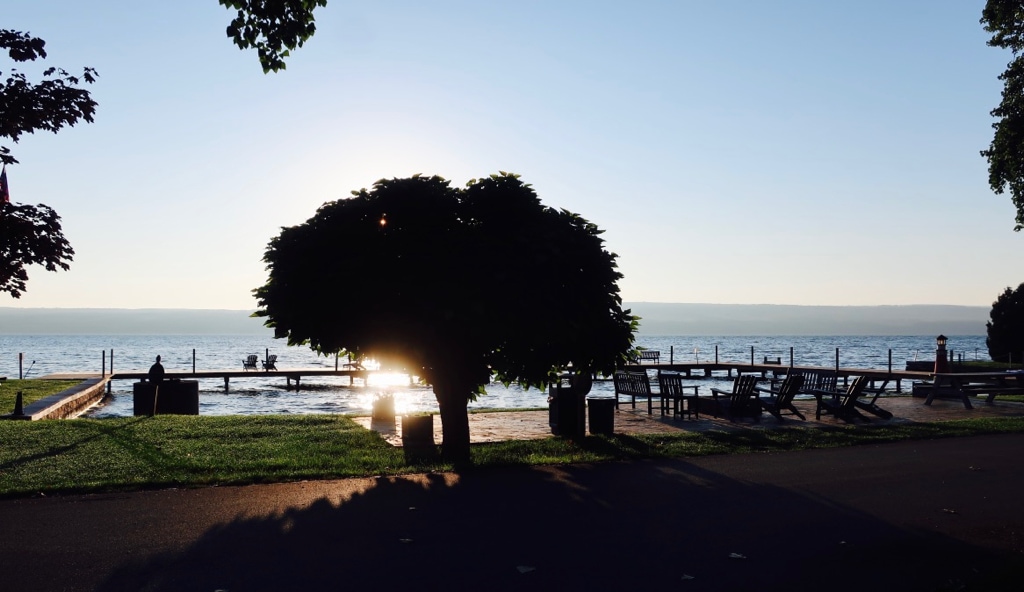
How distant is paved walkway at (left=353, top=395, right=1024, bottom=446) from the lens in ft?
51.4

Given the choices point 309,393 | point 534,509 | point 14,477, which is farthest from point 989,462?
point 309,393

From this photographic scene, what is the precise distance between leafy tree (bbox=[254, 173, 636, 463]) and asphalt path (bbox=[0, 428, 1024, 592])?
1.94 meters

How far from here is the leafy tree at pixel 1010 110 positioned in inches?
961

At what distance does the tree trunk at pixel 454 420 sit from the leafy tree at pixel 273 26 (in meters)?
5.28

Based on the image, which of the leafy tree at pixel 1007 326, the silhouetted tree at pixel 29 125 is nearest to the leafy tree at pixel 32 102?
the silhouetted tree at pixel 29 125

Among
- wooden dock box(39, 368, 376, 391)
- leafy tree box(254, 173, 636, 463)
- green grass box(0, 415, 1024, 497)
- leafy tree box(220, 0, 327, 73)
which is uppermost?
leafy tree box(220, 0, 327, 73)

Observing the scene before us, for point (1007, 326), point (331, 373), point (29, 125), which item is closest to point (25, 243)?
point (29, 125)

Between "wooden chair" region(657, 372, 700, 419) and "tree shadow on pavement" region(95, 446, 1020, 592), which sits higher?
"wooden chair" region(657, 372, 700, 419)

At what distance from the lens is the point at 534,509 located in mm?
8609

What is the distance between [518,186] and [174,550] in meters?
6.88

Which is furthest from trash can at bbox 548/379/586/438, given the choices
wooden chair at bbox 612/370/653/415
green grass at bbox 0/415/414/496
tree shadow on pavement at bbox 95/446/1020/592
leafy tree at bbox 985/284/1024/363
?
leafy tree at bbox 985/284/1024/363

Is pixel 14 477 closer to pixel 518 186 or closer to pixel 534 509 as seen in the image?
pixel 534 509

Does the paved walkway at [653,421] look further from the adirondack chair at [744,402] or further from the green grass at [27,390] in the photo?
the green grass at [27,390]

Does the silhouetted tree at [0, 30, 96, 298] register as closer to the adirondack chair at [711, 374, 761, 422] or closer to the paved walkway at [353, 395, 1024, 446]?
the paved walkway at [353, 395, 1024, 446]
